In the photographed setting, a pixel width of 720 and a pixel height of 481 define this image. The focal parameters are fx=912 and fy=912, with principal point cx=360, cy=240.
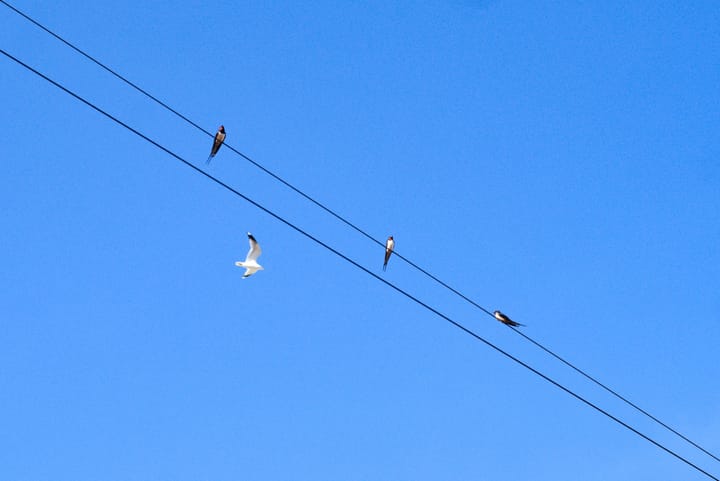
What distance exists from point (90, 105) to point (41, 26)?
1189 mm

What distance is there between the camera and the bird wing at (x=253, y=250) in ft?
51.2

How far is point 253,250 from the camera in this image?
15672mm

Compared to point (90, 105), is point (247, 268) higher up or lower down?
higher up

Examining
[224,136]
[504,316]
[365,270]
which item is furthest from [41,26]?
[504,316]

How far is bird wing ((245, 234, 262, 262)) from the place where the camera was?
15.6 metres

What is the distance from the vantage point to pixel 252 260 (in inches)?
611

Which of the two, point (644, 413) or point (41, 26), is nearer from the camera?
point (41, 26)

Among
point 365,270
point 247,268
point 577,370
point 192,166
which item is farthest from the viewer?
point 247,268

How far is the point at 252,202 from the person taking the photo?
29.8 ft

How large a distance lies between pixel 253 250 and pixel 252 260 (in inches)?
8.7

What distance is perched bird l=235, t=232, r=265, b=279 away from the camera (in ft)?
50.1

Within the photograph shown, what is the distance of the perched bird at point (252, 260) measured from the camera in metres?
15.3

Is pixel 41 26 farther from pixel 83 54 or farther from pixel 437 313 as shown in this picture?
pixel 437 313

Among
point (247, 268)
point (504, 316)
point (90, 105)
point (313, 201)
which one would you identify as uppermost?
point (504, 316)
